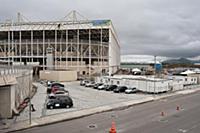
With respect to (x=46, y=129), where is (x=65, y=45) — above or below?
above

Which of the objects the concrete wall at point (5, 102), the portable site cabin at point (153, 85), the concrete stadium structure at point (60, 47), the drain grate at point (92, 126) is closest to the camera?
the drain grate at point (92, 126)

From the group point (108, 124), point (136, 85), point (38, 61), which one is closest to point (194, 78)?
point (136, 85)

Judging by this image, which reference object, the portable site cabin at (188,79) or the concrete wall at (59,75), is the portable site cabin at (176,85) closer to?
the portable site cabin at (188,79)

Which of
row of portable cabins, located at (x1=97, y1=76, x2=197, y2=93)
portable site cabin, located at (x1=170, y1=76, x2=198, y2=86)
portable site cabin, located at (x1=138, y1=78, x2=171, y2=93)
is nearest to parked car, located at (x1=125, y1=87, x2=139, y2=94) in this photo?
portable site cabin, located at (x1=138, y1=78, x2=171, y2=93)

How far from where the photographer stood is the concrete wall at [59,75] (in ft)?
261

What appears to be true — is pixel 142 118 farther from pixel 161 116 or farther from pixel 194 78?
pixel 194 78

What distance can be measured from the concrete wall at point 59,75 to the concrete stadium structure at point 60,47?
282 inches

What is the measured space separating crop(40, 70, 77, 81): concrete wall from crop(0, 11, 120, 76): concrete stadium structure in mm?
7156

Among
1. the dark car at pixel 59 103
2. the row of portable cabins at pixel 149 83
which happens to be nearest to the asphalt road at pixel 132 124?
the dark car at pixel 59 103

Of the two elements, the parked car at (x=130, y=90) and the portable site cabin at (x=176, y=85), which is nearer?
the parked car at (x=130, y=90)

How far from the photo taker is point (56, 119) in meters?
24.1

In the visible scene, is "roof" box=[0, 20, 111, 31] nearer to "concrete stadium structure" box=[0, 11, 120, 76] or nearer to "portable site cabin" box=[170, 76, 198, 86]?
"concrete stadium structure" box=[0, 11, 120, 76]

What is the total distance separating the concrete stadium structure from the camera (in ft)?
305

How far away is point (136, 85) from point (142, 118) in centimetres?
3052
